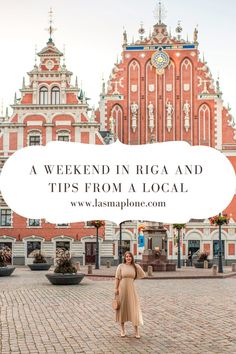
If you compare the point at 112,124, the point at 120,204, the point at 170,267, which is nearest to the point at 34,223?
the point at 112,124

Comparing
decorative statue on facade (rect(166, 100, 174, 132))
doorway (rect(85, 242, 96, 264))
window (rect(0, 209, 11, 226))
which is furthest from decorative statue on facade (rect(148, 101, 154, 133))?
window (rect(0, 209, 11, 226))

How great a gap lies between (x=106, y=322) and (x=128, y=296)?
2731 millimetres

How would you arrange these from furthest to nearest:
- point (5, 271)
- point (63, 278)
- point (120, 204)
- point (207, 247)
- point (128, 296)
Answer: point (207, 247) < point (5, 271) < point (63, 278) < point (128, 296) < point (120, 204)

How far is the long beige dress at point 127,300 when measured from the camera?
13906mm

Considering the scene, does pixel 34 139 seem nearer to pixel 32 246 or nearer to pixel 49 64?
pixel 49 64

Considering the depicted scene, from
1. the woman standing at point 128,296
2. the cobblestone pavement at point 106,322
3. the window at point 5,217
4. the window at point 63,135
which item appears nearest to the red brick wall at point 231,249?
the window at point 63,135

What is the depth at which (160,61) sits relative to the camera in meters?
58.5

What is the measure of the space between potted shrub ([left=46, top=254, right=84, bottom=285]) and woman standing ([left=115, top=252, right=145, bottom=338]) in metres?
15.1

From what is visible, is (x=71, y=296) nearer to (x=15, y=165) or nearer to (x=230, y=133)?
(x=15, y=165)

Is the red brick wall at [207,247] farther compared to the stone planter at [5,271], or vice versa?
the red brick wall at [207,247]

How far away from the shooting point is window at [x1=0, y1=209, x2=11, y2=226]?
182 ft

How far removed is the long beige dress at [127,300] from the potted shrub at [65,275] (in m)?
15.1

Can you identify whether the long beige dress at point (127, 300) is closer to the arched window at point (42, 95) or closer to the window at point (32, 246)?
the window at point (32, 246)

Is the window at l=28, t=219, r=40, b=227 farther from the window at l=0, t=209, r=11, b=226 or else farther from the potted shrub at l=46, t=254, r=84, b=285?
the potted shrub at l=46, t=254, r=84, b=285
